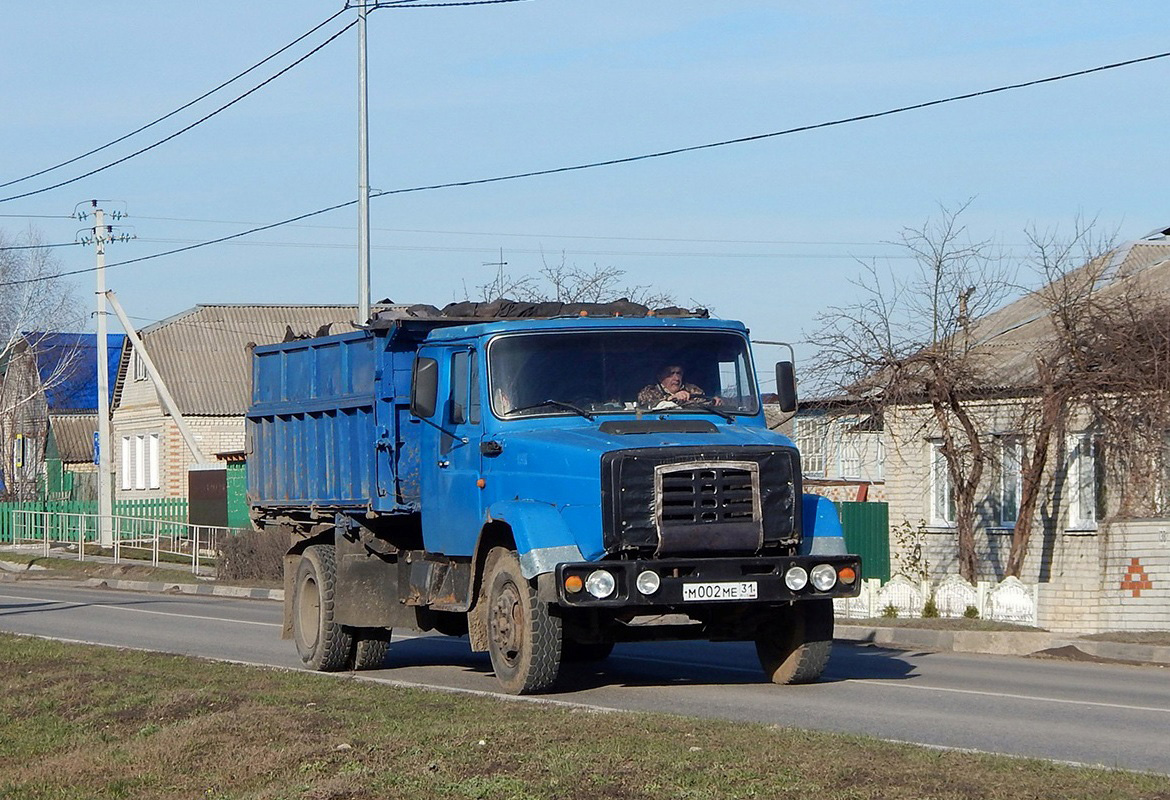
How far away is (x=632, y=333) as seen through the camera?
1254 cm

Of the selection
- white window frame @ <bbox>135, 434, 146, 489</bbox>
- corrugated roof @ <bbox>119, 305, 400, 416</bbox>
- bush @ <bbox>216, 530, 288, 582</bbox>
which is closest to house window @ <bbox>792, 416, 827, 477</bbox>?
bush @ <bbox>216, 530, 288, 582</bbox>

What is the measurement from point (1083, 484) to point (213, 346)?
3851 cm

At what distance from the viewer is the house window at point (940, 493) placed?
26.6 m

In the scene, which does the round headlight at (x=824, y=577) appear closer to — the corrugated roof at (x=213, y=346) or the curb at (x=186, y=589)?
the curb at (x=186, y=589)

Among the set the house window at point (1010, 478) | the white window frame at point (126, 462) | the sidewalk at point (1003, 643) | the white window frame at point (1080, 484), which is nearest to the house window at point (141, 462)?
the white window frame at point (126, 462)

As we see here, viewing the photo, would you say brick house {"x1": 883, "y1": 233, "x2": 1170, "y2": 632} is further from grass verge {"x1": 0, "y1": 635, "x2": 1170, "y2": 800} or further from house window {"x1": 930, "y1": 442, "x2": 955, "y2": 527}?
grass verge {"x1": 0, "y1": 635, "x2": 1170, "y2": 800}

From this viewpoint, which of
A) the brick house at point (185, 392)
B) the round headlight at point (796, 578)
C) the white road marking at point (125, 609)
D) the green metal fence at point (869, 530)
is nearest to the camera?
the round headlight at point (796, 578)

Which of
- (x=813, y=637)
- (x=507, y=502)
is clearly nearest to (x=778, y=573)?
(x=813, y=637)

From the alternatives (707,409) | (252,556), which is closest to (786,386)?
(707,409)

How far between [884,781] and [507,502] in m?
4.72

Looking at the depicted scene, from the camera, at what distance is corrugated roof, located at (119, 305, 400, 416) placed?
5456 cm

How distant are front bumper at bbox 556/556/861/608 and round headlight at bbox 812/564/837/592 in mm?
22

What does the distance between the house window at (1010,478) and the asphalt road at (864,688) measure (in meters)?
7.48

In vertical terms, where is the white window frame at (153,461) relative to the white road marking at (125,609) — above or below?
above
